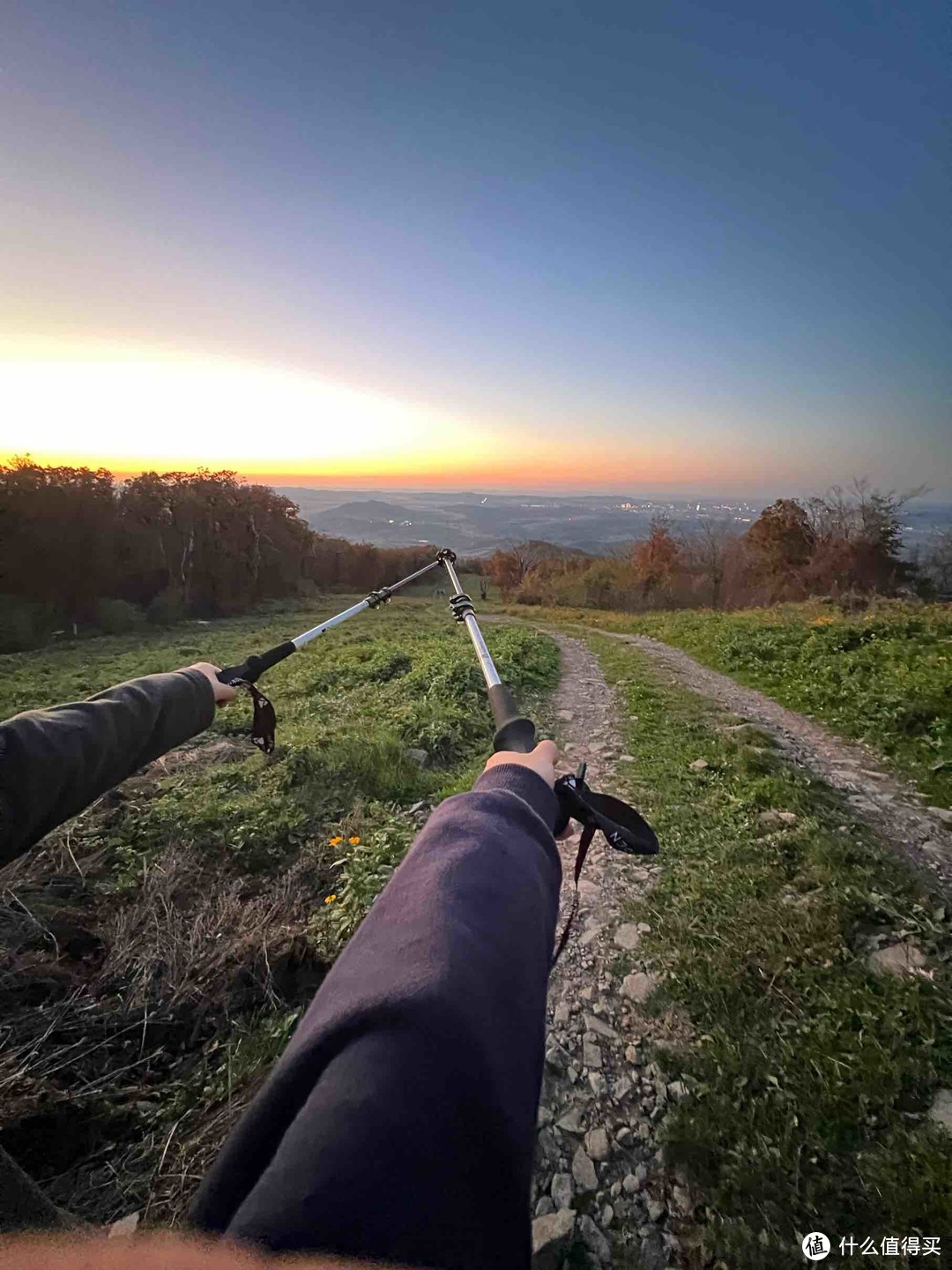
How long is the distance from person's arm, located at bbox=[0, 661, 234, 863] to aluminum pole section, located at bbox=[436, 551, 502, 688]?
160 cm

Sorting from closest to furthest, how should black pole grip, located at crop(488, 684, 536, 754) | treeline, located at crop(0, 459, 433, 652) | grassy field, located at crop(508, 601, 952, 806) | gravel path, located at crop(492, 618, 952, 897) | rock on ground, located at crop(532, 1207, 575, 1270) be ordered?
black pole grip, located at crop(488, 684, 536, 754), rock on ground, located at crop(532, 1207, 575, 1270), gravel path, located at crop(492, 618, 952, 897), grassy field, located at crop(508, 601, 952, 806), treeline, located at crop(0, 459, 433, 652)

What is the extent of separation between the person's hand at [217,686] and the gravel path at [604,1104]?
9.67ft

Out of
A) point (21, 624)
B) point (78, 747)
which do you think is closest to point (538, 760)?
point (78, 747)

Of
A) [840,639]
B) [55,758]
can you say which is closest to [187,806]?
[55,758]

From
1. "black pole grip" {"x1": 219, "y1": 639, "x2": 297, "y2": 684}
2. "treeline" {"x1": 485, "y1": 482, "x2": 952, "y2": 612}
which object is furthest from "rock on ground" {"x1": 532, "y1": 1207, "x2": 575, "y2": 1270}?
"treeline" {"x1": 485, "y1": 482, "x2": 952, "y2": 612}

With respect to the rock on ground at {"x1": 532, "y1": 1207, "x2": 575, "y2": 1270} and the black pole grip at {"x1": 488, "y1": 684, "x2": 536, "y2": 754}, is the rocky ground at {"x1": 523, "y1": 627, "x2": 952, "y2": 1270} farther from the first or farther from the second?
the black pole grip at {"x1": 488, "y1": 684, "x2": 536, "y2": 754}

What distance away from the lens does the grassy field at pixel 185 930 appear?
8.56ft

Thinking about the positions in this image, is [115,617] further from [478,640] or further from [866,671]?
[866,671]

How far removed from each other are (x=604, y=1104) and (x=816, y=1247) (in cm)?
100

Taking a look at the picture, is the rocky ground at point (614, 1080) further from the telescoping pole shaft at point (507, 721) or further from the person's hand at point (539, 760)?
the telescoping pole shaft at point (507, 721)

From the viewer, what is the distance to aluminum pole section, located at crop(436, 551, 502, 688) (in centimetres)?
295

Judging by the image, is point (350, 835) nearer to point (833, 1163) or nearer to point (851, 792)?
point (833, 1163)

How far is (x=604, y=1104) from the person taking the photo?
9.47 feet

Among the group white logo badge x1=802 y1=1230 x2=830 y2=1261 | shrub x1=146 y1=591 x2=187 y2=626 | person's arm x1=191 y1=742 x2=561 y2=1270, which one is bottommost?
shrub x1=146 y1=591 x2=187 y2=626
